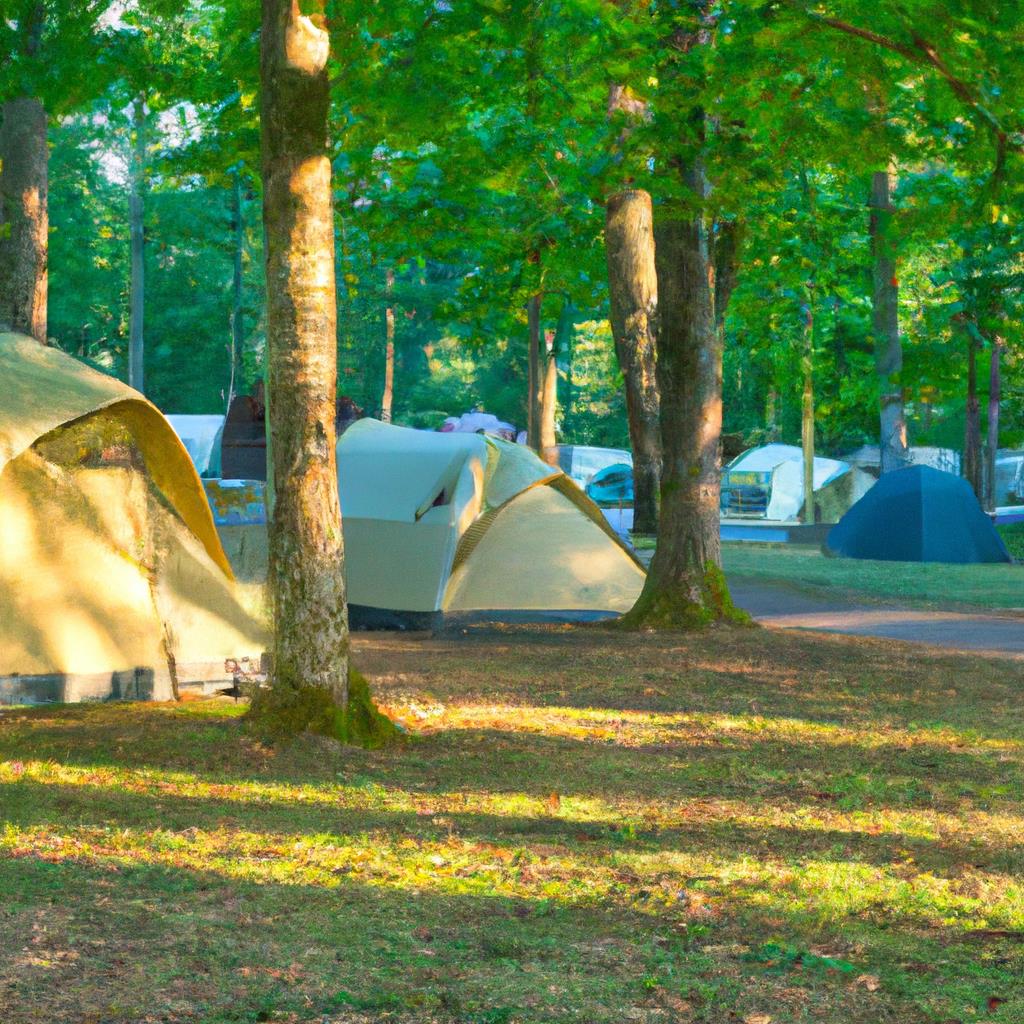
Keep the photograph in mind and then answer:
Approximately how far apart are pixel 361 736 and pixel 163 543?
2.38 metres

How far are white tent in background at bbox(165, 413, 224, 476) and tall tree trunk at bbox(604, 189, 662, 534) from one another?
1684 centimetres

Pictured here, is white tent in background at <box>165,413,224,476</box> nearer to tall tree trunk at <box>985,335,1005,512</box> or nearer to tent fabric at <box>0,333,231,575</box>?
tall tree trunk at <box>985,335,1005,512</box>

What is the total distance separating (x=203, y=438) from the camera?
38656 millimetres

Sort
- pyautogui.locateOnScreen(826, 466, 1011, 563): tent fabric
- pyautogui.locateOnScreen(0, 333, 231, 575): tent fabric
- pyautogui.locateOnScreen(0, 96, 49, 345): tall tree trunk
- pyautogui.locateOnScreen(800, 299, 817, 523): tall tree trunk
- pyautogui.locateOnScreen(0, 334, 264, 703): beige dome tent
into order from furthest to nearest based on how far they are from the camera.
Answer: pyautogui.locateOnScreen(800, 299, 817, 523): tall tree trunk
pyautogui.locateOnScreen(826, 466, 1011, 563): tent fabric
pyautogui.locateOnScreen(0, 96, 49, 345): tall tree trunk
pyautogui.locateOnScreen(0, 334, 264, 703): beige dome tent
pyautogui.locateOnScreen(0, 333, 231, 575): tent fabric

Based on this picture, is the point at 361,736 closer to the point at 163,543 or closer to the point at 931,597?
the point at 163,543

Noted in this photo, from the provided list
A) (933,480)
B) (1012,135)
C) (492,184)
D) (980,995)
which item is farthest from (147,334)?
(980,995)

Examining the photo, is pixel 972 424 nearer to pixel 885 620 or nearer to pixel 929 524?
pixel 929 524

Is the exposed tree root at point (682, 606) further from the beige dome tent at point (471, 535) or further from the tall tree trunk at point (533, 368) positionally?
the tall tree trunk at point (533, 368)

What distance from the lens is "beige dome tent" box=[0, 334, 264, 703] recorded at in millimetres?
8836

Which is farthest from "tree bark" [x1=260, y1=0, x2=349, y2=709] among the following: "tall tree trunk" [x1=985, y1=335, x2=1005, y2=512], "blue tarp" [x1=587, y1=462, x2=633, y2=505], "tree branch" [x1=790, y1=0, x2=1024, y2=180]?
"blue tarp" [x1=587, y1=462, x2=633, y2=505]

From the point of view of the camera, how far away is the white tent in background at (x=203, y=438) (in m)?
38.4

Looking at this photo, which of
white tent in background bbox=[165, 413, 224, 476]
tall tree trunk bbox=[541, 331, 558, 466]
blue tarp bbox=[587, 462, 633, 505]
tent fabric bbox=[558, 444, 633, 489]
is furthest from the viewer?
tent fabric bbox=[558, 444, 633, 489]

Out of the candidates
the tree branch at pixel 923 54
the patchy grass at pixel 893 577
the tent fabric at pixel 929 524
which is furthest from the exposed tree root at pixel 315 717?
the tent fabric at pixel 929 524

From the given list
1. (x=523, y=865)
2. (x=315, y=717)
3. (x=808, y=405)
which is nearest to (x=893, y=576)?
(x=808, y=405)
